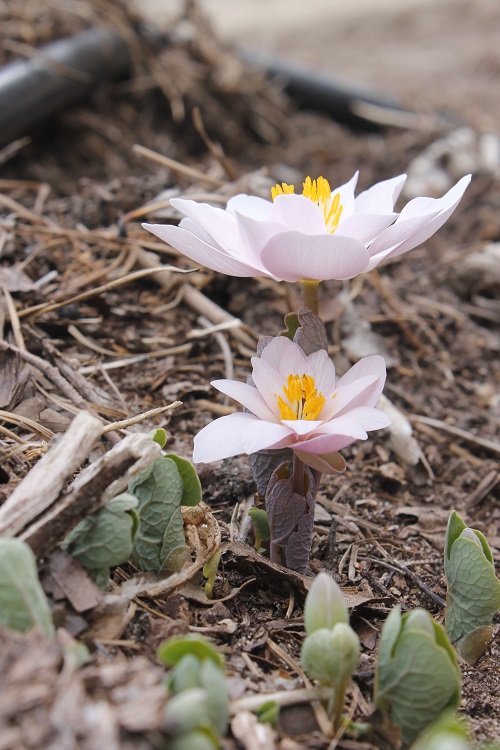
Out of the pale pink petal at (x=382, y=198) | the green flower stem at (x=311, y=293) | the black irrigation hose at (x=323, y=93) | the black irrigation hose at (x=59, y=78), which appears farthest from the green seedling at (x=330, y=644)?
the black irrigation hose at (x=323, y=93)

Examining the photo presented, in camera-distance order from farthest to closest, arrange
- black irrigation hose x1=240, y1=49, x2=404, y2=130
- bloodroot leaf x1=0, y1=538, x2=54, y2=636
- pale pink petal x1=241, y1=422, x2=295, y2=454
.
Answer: black irrigation hose x1=240, y1=49, x2=404, y2=130 < pale pink petal x1=241, y1=422, x2=295, y2=454 < bloodroot leaf x1=0, y1=538, x2=54, y2=636

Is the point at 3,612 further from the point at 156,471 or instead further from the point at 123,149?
the point at 123,149

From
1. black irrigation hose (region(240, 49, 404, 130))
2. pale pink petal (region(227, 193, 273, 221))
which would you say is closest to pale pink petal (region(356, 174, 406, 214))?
pale pink petal (region(227, 193, 273, 221))

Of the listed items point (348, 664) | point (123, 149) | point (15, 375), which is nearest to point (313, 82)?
point (123, 149)

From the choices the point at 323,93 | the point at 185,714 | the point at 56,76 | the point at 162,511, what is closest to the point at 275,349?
the point at 162,511

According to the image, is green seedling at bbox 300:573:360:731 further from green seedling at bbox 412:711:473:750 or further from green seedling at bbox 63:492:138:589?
green seedling at bbox 63:492:138:589

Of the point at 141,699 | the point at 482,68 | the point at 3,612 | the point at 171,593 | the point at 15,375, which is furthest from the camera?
the point at 482,68

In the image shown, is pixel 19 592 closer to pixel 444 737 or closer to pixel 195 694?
pixel 195 694
